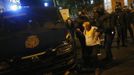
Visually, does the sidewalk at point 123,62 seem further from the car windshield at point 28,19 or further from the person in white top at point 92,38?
the car windshield at point 28,19

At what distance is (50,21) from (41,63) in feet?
4.31

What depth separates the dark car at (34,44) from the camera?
8.36m

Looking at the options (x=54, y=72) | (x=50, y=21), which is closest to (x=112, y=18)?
(x=50, y=21)

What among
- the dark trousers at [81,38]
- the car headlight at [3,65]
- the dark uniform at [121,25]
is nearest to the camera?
the car headlight at [3,65]

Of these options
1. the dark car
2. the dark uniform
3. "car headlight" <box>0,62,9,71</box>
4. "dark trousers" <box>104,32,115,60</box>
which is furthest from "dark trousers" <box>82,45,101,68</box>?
the dark uniform

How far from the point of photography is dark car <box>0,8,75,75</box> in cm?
836

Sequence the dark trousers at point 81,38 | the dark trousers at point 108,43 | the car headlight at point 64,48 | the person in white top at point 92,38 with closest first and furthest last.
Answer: the car headlight at point 64,48 < the person in white top at point 92,38 < the dark trousers at point 81,38 < the dark trousers at point 108,43

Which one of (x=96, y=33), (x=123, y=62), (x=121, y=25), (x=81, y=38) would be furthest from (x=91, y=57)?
(x=121, y=25)

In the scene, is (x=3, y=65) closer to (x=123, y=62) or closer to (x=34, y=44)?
(x=34, y=44)

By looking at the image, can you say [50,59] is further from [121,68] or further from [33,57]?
[121,68]

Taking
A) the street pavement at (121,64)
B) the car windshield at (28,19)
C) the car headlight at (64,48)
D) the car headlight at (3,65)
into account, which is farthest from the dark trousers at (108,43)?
the car headlight at (3,65)

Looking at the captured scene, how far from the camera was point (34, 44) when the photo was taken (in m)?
8.53

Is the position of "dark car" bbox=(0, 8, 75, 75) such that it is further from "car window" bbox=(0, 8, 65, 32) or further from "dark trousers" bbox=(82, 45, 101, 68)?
"dark trousers" bbox=(82, 45, 101, 68)

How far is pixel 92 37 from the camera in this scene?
10.6 m
